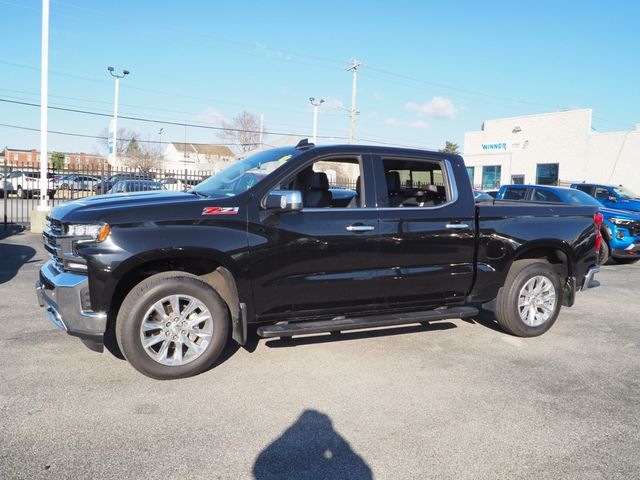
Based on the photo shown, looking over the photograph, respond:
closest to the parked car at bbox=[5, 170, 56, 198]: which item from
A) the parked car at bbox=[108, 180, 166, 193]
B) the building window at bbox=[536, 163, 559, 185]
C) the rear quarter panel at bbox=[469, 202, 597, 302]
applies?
the parked car at bbox=[108, 180, 166, 193]

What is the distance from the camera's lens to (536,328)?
5836 millimetres

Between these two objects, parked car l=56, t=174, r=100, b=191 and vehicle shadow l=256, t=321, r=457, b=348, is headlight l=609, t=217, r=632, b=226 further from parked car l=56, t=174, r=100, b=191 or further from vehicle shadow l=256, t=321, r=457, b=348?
parked car l=56, t=174, r=100, b=191

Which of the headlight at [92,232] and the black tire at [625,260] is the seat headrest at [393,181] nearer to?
the headlight at [92,232]

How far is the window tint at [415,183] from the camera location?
5305mm

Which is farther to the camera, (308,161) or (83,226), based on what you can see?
(308,161)

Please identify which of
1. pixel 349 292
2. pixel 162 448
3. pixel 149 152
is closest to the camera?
pixel 162 448

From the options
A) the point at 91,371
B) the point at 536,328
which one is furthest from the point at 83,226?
the point at 536,328

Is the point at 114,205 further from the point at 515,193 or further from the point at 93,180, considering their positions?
the point at 93,180

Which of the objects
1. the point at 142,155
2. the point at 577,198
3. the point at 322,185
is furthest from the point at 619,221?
the point at 142,155

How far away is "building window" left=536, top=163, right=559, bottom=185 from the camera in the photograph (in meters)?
35.3

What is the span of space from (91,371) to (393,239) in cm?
283

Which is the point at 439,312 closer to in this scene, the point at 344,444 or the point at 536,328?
the point at 536,328

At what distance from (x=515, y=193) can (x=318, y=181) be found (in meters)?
9.84

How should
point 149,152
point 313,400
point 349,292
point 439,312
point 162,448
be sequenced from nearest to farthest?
point 162,448
point 313,400
point 349,292
point 439,312
point 149,152
